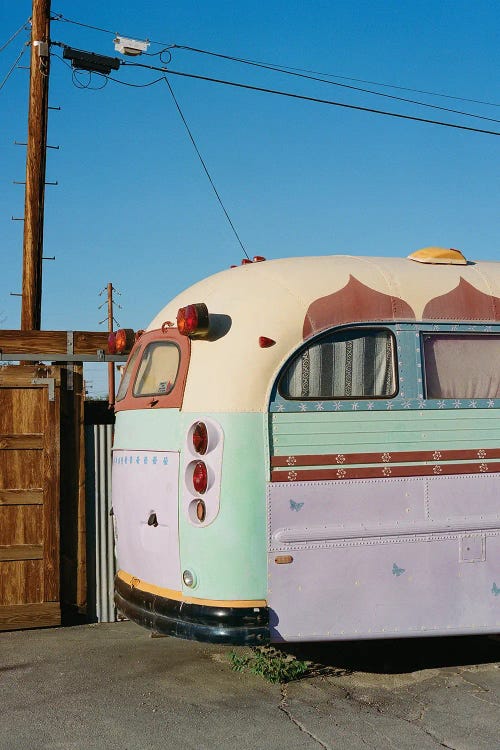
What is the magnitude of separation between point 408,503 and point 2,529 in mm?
3722

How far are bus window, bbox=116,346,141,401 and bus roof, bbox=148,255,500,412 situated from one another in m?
0.59

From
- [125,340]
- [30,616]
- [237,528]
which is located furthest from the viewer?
[30,616]

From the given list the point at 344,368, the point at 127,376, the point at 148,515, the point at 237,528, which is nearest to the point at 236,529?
the point at 237,528

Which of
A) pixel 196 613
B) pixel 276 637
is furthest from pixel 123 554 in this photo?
pixel 276 637

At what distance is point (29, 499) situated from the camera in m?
7.27

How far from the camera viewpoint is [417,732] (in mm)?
4750

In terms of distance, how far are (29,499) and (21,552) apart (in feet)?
1.49

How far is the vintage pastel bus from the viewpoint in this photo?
5027mm

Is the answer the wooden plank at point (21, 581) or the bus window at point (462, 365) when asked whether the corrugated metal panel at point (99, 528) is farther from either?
the bus window at point (462, 365)

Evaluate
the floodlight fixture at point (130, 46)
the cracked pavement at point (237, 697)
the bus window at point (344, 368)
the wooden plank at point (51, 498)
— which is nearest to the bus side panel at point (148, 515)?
the cracked pavement at point (237, 697)

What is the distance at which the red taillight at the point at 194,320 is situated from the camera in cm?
516

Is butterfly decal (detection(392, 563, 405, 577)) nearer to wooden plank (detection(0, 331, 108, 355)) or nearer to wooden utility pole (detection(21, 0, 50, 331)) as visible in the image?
wooden plank (detection(0, 331, 108, 355))

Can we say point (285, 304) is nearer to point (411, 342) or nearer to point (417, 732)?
point (411, 342)

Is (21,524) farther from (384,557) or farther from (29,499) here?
(384,557)
